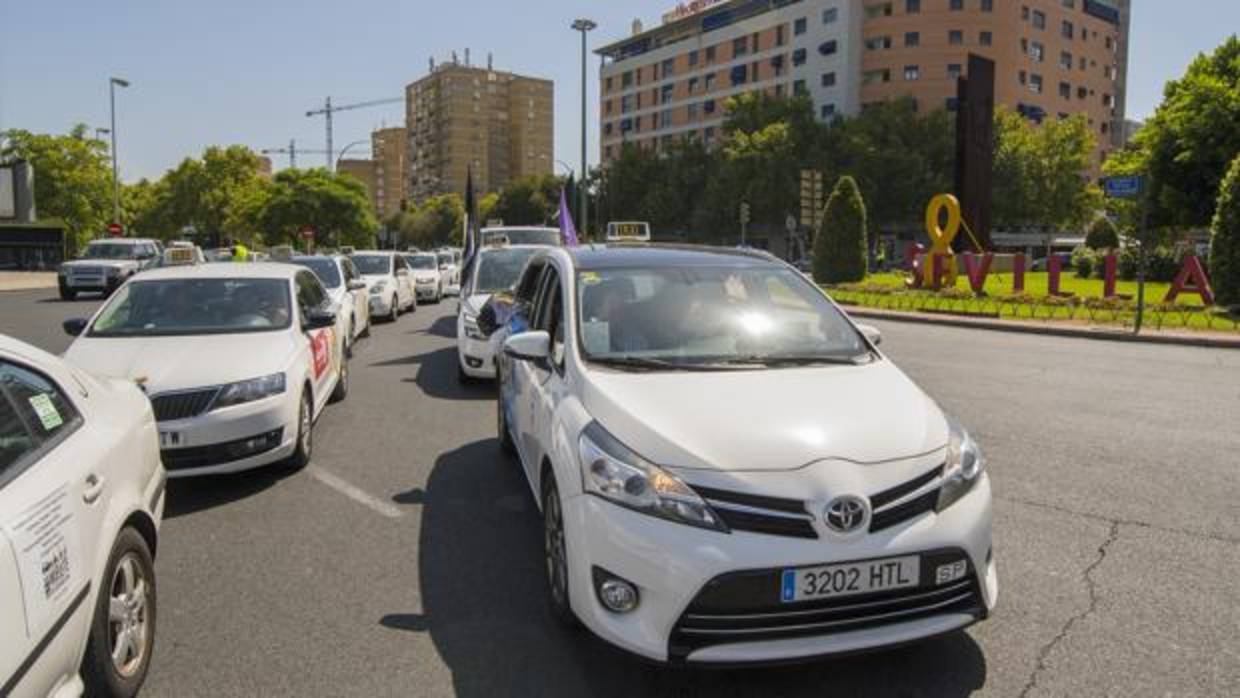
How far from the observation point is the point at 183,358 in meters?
6.09

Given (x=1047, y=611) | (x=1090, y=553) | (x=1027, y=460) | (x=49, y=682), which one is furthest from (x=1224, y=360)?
(x=49, y=682)

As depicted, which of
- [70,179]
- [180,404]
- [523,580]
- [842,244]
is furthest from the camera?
[70,179]

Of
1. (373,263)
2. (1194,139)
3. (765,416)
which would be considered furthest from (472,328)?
(1194,139)

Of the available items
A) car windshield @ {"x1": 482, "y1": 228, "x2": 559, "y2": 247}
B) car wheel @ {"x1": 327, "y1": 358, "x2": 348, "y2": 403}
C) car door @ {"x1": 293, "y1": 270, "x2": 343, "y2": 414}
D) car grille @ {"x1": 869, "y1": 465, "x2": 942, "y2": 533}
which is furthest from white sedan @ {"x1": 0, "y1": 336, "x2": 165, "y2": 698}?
car windshield @ {"x1": 482, "y1": 228, "x2": 559, "y2": 247}

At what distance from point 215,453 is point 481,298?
5.68m

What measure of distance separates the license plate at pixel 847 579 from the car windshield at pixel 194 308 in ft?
17.2

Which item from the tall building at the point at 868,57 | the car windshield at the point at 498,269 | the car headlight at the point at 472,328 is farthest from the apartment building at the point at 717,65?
the car headlight at the point at 472,328

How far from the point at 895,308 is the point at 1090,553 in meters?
18.3

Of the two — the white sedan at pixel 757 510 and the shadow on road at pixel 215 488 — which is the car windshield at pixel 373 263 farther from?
the white sedan at pixel 757 510

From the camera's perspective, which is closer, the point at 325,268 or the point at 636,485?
the point at 636,485

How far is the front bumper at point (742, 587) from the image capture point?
9.72ft

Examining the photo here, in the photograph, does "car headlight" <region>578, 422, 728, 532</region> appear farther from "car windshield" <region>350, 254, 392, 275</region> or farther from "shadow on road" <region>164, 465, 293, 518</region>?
"car windshield" <region>350, 254, 392, 275</region>

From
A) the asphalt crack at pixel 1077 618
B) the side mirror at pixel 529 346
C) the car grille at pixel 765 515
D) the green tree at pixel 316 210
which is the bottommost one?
the asphalt crack at pixel 1077 618

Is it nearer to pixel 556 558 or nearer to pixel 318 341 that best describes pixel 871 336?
pixel 556 558
